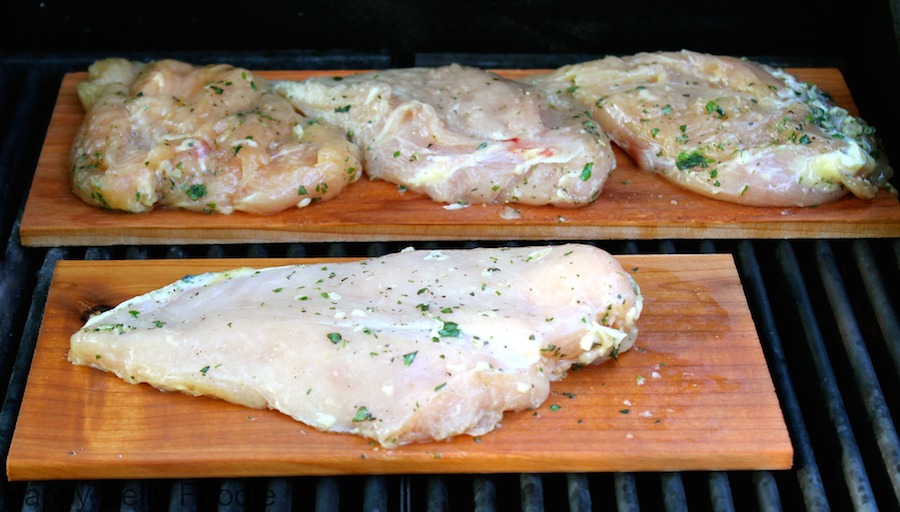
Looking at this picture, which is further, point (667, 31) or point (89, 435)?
point (667, 31)

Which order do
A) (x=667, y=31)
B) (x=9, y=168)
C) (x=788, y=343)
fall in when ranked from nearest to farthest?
(x=788, y=343) → (x=9, y=168) → (x=667, y=31)

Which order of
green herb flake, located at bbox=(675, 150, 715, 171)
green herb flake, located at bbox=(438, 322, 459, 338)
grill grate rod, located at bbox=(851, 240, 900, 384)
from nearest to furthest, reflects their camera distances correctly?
green herb flake, located at bbox=(438, 322, 459, 338) → grill grate rod, located at bbox=(851, 240, 900, 384) → green herb flake, located at bbox=(675, 150, 715, 171)

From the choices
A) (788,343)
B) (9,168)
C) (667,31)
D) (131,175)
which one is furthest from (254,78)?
(788,343)

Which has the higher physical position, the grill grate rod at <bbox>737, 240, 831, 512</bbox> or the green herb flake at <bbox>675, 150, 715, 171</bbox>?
the green herb flake at <bbox>675, 150, 715, 171</bbox>

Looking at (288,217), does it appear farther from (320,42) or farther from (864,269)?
(864,269)

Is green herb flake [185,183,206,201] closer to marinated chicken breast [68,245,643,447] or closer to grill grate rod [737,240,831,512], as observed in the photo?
marinated chicken breast [68,245,643,447]

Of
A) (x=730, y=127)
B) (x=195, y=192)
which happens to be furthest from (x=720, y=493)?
(x=195, y=192)

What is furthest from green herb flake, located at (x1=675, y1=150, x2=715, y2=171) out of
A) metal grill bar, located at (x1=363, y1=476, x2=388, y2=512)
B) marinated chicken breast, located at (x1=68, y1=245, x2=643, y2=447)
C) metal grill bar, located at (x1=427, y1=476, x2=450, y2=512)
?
metal grill bar, located at (x1=363, y1=476, x2=388, y2=512)

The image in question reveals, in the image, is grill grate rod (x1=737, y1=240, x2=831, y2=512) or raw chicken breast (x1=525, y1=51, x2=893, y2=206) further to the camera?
raw chicken breast (x1=525, y1=51, x2=893, y2=206)

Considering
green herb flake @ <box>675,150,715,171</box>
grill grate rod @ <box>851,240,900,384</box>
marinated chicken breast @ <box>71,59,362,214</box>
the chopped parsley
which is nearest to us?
the chopped parsley
